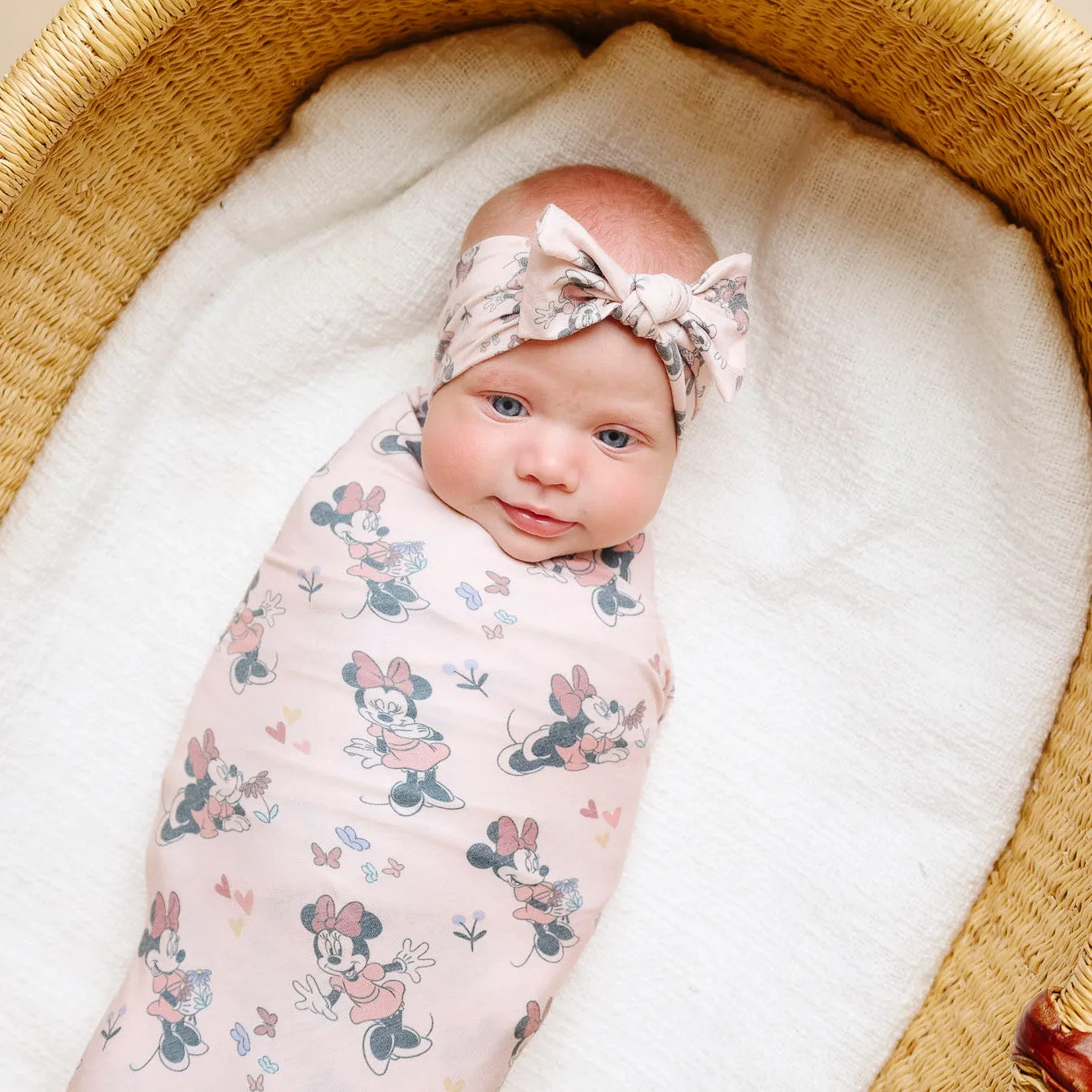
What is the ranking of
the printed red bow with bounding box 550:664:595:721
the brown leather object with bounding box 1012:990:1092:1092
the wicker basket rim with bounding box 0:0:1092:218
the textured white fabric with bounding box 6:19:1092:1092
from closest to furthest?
the brown leather object with bounding box 1012:990:1092:1092, the wicker basket rim with bounding box 0:0:1092:218, the printed red bow with bounding box 550:664:595:721, the textured white fabric with bounding box 6:19:1092:1092

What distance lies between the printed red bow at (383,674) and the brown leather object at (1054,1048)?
2.07 feet

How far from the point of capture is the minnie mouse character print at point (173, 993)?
1.10 metres

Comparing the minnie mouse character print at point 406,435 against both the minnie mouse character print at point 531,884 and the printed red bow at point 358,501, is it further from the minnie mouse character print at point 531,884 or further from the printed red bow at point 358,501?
the minnie mouse character print at point 531,884

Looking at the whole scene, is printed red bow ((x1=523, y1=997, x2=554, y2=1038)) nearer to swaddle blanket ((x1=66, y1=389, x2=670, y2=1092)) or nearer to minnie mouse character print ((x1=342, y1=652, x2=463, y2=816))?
swaddle blanket ((x1=66, y1=389, x2=670, y2=1092))

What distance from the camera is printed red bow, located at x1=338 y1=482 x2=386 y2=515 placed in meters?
1.22

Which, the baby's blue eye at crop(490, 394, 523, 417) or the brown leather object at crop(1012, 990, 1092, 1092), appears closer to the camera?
the brown leather object at crop(1012, 990, 1092, 1092)

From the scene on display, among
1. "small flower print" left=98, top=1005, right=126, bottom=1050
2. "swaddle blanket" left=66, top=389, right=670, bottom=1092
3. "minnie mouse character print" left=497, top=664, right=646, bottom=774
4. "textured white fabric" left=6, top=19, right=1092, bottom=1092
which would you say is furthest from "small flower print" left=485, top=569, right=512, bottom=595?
"small flower print" left=98, top=1005, right=126, bottom=1050

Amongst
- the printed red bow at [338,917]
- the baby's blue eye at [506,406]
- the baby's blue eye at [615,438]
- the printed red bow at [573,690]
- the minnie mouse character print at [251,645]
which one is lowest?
the printed red bow at [338,917]

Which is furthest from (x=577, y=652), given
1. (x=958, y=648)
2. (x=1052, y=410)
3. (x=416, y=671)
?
(x=1052, y=410)

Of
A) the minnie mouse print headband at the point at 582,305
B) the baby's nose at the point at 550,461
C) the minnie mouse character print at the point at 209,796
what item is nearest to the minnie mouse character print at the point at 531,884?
the minnie mouse character print at the point at 209,796

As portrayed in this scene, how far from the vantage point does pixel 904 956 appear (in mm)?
1346

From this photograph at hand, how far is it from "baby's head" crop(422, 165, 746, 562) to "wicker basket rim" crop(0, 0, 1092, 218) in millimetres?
318

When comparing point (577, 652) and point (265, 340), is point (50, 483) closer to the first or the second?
point (265, 340)

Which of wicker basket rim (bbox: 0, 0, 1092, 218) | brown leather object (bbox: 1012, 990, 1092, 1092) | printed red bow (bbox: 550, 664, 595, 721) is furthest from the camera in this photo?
printed red bow (bbox: 550, 664, 595, 721)
